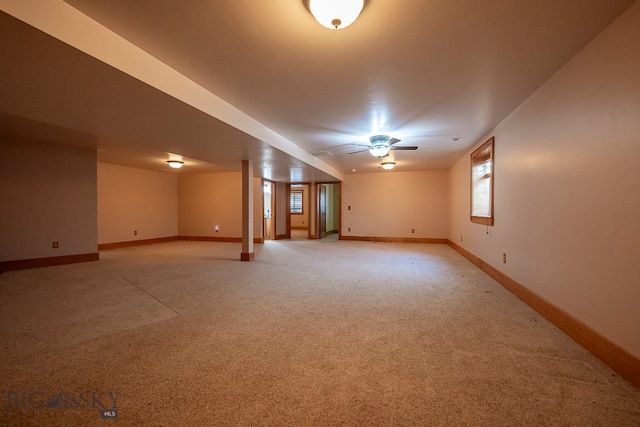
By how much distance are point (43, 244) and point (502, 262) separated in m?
7.72

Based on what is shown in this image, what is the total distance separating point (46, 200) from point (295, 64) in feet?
18.6

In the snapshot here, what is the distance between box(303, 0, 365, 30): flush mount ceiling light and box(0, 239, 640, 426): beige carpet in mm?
2151

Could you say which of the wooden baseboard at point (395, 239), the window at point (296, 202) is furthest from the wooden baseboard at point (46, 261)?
the window at point (296, 202)

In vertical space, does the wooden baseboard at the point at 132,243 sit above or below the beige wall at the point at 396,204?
below

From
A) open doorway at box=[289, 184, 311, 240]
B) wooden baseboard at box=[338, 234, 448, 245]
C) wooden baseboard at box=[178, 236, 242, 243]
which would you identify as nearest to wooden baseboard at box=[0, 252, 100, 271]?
wooden baseboard at box=[178, 236, 242, 243]

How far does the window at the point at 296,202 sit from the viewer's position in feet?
43.9

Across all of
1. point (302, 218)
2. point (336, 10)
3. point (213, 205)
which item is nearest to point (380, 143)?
point (336, 10)

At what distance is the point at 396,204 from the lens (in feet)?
28.4

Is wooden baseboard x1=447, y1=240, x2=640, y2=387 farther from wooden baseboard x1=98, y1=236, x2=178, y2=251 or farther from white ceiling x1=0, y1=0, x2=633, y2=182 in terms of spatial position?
wooden baseboard x1=98, y1=236, x2=178, y2=251

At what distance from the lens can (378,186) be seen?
28.9 ft

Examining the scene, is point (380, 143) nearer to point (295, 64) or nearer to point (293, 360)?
point (295, 64)

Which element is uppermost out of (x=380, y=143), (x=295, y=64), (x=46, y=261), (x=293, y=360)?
(x=295, y=64)

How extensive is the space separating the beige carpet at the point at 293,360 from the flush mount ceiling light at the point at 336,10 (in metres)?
2.15

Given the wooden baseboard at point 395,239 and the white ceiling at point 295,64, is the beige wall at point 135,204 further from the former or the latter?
the wooden baseboard at point 395,239
